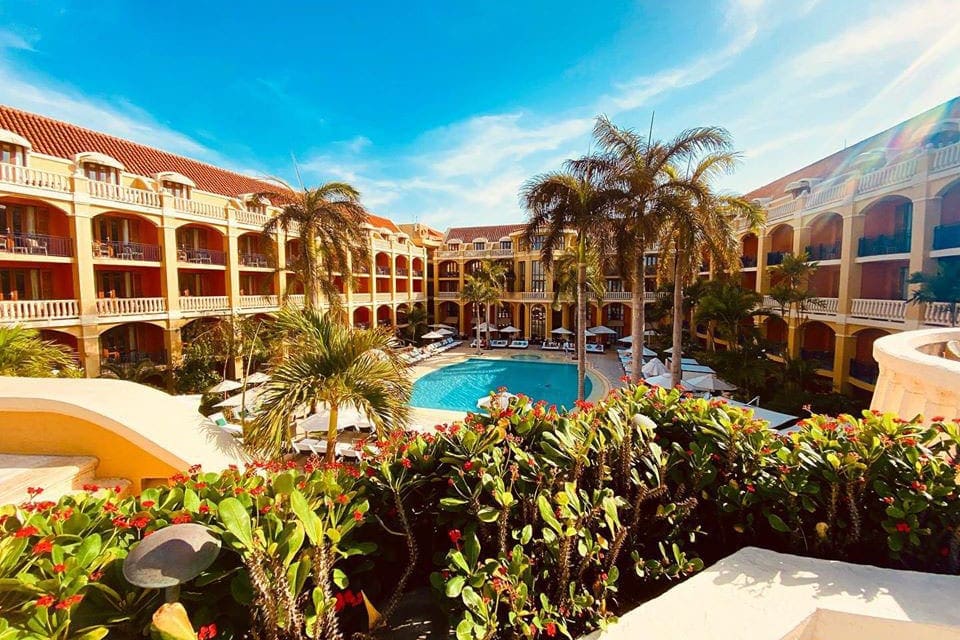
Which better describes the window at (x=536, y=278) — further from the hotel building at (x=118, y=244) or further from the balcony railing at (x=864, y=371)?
the balcony railing at (x=864, y=371)

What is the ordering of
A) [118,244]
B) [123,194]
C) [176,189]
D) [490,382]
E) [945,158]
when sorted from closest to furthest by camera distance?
1. [945,158]
2. [123,194]
3. [118,244]
4. [176,189]
5. [490,382]

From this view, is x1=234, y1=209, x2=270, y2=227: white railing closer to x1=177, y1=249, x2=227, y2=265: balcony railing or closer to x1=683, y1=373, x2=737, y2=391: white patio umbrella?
x1=177, y1=249, x2=227, y2=265: balcony railing

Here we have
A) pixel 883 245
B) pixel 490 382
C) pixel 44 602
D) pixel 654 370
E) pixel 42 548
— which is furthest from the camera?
pixel 490 382

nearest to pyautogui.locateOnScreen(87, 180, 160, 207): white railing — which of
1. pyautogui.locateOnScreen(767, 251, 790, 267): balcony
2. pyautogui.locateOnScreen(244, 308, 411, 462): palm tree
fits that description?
pyautogui.locateOnScreen(244, 308, 411, 462): palm tree

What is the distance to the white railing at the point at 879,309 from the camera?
15766 mm

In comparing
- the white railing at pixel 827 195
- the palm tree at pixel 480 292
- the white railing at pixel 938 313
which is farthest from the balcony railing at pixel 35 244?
the white railing at pixel 827 195

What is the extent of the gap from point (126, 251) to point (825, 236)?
37.5 metres

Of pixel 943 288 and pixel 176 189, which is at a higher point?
pixel 176 189


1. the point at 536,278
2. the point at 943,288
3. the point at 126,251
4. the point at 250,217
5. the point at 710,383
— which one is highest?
the point at 250,217

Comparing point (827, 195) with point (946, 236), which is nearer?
point (946, 236)

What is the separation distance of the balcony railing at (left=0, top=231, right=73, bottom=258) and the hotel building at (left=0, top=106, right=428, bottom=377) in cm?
5

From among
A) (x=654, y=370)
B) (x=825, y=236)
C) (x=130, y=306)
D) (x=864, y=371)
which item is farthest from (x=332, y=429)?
(x=825, y=236)

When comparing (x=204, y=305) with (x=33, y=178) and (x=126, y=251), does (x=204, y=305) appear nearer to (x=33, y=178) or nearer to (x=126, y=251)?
(x=126, y=251)

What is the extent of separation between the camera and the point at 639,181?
47.2ft
